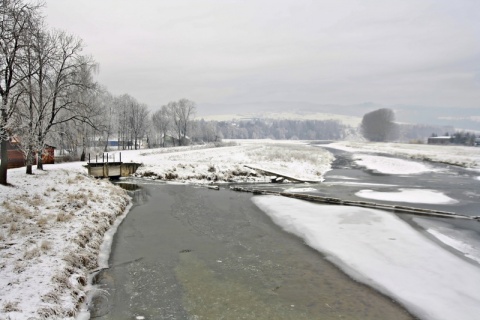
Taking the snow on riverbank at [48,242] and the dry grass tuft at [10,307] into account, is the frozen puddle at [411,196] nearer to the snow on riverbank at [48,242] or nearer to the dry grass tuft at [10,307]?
the snow on riverbank at [48,242]

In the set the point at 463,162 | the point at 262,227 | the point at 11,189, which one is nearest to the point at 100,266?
the point at 262,227

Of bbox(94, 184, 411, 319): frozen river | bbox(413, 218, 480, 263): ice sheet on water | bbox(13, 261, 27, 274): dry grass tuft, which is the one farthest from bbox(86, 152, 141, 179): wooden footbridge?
bbox(413, 218, 480, 263): ice sheet on water

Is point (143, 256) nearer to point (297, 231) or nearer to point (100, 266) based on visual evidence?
point (100, 266)

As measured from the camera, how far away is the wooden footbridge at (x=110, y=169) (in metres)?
34.3

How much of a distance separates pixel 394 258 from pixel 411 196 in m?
16.0

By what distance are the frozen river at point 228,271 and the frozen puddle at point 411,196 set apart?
352 centimetres

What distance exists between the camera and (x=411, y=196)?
26.4 meters

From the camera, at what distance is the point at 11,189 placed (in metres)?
18.0

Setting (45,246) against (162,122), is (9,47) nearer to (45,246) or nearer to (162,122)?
(45,246)

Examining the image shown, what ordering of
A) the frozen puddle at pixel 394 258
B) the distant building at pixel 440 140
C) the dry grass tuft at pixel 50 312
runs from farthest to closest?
the distant building at pixel 440 140
the frozen puddle at pixel 394 258
the dry grass tuft at pixel 50 312

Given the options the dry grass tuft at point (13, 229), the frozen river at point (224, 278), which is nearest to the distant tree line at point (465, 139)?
the frozen river at point (224, 278)

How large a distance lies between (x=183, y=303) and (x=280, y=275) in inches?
140

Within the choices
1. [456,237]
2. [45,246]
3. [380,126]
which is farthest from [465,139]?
[45,246]

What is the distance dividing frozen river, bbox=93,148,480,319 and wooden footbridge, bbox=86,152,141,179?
15.6 m
